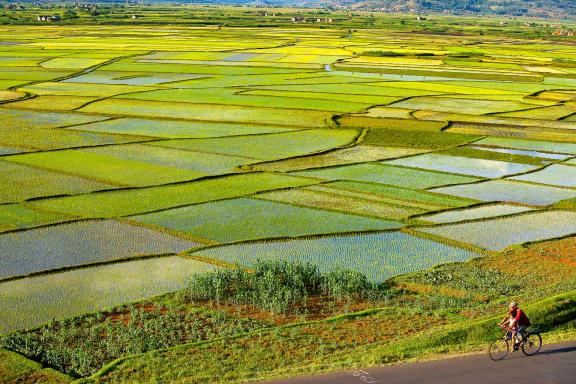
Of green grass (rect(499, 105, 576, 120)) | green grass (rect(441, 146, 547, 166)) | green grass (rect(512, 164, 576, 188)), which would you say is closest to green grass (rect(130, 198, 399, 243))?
green grass (rect(512, 164, 576, 188))

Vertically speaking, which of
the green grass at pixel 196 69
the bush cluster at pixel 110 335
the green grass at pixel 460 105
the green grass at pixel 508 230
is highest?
the green grass at pixel 196 69

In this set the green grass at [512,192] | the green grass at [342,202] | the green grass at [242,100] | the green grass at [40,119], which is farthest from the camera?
the green grass at [242,100]

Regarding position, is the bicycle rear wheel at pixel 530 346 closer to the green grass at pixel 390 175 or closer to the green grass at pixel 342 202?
the green grass at pixel 342 202

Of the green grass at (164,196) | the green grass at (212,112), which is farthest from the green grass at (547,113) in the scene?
the green grass at (164,196)

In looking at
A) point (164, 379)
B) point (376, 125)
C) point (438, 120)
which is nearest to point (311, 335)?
point (164, 379)

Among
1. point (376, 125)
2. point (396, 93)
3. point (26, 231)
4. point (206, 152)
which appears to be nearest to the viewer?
point (26, 231)

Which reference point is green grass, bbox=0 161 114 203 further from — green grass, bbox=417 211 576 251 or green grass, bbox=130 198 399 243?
green grass, bbox=417 211 576 251

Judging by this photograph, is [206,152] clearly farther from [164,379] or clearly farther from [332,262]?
[164,379]
